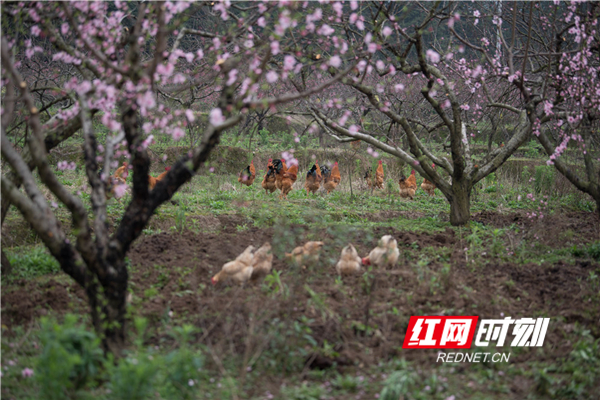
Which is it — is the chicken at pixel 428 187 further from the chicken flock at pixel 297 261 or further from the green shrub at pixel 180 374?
the green shrub at pixel 180 374

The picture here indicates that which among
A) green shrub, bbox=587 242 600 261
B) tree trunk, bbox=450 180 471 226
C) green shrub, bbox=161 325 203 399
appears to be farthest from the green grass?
green shrub, bbox=587 242 600 261

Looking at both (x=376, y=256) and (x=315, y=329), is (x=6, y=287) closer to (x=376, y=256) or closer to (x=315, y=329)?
(x=315, y=329)

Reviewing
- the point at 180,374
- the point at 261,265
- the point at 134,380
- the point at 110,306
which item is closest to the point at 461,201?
the point at 261,265

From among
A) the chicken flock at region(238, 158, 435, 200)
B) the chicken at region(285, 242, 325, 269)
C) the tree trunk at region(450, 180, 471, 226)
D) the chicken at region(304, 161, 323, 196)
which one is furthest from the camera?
the chicken at region(304, 161, 323, 196)

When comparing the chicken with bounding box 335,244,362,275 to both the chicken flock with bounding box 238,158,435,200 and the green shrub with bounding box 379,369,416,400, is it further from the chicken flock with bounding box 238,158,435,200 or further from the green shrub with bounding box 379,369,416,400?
the chicken flock with bounding box 238,158,435,200

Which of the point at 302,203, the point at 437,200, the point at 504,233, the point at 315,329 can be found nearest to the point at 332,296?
the point at 315,329

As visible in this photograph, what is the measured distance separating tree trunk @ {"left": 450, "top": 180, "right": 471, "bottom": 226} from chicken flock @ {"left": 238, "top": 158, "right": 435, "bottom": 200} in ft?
9.06

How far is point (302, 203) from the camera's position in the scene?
9.88m

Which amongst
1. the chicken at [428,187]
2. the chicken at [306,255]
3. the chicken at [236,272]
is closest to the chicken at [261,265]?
the chicken at [236,272]

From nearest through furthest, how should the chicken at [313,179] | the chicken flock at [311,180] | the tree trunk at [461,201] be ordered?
the tree trunk at [461,201] < the chicken flock at [311,180] < the chicken at [313,179]

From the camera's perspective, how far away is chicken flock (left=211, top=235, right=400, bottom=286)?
480 cm

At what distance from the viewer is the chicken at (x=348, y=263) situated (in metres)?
5.14

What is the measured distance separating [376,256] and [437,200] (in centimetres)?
650

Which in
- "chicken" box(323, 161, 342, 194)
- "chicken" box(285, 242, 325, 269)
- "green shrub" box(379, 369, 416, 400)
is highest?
"chicken" box(285, 242, 325, 269)
